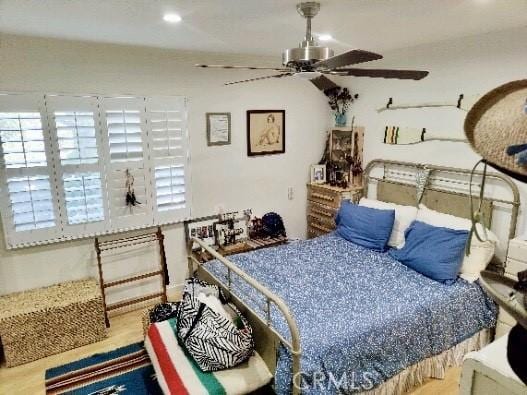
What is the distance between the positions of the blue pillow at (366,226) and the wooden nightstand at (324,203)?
0.38 metres

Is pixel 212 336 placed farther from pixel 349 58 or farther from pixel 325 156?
pixel 325 156

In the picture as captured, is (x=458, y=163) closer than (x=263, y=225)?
Yes

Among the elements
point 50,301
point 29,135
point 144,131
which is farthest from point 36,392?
point 144,131

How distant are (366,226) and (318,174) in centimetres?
117

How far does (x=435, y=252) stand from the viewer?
2.95m

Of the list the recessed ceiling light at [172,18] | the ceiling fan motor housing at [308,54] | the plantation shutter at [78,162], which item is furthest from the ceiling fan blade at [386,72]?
the plantation shutter at [78,162]

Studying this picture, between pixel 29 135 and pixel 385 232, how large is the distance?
3179 millimetres

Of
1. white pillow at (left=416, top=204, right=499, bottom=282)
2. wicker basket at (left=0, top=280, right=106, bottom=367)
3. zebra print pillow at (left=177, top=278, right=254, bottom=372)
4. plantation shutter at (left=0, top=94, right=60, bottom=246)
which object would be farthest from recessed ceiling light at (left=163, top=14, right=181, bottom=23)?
white pillow at (left=416, top=204, right=499, bottom=282)

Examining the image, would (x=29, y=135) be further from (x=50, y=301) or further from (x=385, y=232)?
(x=385, y=232)

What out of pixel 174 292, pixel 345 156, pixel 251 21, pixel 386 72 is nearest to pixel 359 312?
pixel 386 72

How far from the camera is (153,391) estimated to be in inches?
102

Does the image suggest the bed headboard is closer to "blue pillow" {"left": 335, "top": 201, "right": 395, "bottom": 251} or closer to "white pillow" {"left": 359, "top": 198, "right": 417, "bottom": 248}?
"white pillow" {"left": 359, "top": 198, "right": 417, "bottom": 248}

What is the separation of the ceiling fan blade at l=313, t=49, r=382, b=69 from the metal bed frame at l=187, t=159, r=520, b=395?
1.28 metres

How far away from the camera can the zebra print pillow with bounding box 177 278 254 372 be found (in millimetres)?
2172
